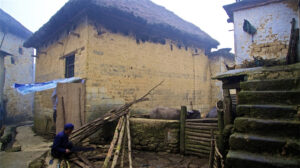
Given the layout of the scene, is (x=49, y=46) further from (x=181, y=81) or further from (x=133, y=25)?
(x=181, y=81)

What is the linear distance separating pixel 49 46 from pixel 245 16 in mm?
9801

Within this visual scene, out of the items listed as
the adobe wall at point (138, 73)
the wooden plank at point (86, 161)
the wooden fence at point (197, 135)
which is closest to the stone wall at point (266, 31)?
the adobe wall at point (138, 73)

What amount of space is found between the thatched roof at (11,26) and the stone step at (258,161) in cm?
1740

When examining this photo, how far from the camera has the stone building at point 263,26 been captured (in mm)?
7258

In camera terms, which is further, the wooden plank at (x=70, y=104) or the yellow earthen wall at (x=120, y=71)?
the yellow earthen wall at (x=120, y=71)

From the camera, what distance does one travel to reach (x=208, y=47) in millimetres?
12133

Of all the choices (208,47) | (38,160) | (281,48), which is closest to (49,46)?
(38,160)

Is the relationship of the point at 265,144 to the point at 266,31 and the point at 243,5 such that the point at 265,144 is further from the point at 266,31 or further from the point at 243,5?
the point at 243,5

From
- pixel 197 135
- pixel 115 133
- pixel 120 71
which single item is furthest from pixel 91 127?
pixel 197 135

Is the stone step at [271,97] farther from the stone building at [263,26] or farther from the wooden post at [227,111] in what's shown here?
the stone building at [263,26]

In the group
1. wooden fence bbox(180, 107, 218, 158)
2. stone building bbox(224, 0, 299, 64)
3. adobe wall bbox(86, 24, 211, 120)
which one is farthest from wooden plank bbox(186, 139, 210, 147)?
stone building bbox(224, 0, 299, 64)

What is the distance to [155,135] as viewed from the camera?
5.55 m

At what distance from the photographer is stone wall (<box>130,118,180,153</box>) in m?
5.35

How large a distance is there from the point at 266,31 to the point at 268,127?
687 centimetres
